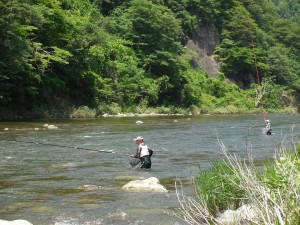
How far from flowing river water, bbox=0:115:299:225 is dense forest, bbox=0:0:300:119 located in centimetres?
272

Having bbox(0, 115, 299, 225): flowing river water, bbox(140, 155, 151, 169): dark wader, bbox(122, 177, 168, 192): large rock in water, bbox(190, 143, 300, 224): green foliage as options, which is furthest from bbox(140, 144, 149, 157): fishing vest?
bbox(190, 143, 300, 224): green foliage

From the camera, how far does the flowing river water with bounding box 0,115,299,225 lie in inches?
293

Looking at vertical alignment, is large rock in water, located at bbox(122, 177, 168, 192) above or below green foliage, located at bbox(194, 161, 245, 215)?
below

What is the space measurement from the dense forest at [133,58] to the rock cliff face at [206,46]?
0.66 metres

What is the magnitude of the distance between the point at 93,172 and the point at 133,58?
115ft

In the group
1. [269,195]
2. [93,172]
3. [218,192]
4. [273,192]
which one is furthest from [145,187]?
[269,195]

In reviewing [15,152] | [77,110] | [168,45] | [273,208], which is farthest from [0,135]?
[168,45]

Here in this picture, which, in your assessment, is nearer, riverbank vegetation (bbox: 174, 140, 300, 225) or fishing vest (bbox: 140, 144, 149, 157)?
riverbank vegetation (bbox: 174, 140, 300, 225)

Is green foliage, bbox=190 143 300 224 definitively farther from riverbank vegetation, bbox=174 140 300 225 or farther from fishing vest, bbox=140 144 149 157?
fishing vest, bbox=140 144 149 157

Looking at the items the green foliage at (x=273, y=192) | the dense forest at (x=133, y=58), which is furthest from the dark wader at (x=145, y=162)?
the green foliage at (x=273, y=192)

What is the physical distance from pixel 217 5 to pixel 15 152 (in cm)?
5885

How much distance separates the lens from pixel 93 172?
11.5 m

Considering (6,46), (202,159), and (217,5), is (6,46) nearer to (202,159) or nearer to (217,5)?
(202,159)

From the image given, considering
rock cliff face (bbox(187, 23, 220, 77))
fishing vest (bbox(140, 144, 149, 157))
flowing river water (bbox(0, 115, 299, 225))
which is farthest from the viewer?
rock cliff face (bbox(187, 23, 220, 77))
